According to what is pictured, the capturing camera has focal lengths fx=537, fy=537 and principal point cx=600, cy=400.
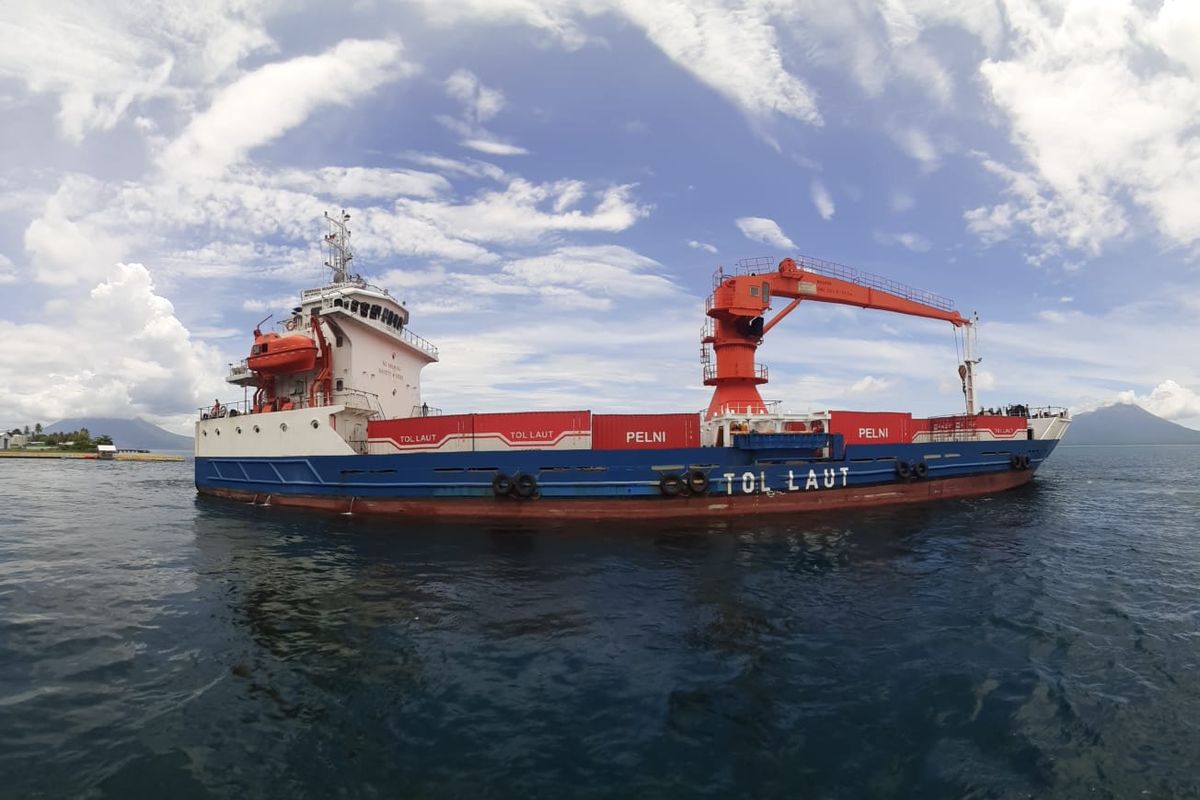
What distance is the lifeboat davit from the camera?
25344 mm

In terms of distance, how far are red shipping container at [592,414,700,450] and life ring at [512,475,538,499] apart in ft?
8.87

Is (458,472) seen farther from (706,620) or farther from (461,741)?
(461,741)

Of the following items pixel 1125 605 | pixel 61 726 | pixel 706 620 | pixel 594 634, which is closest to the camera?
pixel 61 726

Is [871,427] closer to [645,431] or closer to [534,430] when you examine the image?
[645,431]

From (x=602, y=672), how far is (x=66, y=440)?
128299 millimetres

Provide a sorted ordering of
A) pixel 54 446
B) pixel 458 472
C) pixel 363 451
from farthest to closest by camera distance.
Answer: pixel 54 446 < pixel 363 451 < pixel 458 472

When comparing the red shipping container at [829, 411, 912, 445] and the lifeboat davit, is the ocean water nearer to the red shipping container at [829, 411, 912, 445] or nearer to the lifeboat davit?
the red shipping container at [829, 411, 912, 445]

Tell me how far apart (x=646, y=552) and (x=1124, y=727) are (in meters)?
10.1

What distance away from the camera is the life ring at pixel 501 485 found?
20.2m

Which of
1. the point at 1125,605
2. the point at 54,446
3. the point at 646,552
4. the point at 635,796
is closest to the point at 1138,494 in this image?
the point at 1125,605

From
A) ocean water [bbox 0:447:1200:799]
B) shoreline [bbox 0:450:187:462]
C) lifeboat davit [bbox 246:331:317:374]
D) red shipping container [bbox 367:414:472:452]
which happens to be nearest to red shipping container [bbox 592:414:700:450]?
red shipping container [bbox 367:414:472:452]

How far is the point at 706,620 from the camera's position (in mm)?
9719

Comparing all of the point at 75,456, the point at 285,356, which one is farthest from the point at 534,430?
the point at 75,456

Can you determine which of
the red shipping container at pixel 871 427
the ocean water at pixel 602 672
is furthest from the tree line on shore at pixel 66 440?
the red shipping container at pixel 871 427
